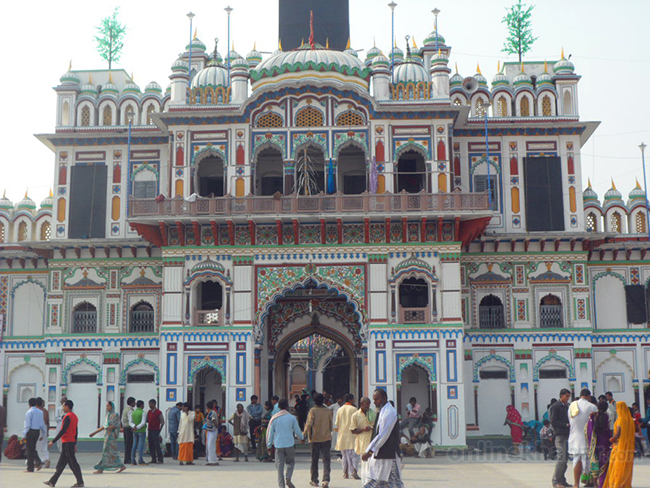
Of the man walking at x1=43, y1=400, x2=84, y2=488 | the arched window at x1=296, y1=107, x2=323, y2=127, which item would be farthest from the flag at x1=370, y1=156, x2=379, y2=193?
the man walking at x1=43, y1=400, x2=84, y2=488

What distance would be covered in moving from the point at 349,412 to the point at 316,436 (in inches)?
38.4

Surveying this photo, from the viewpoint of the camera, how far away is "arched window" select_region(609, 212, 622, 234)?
28.1 m

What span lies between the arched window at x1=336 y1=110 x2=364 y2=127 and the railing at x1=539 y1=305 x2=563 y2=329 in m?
7.96

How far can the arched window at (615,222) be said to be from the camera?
28078 millimetres

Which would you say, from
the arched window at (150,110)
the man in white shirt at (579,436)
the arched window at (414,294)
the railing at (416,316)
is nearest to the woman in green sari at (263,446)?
the railing at (416,316)

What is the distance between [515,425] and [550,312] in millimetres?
4184

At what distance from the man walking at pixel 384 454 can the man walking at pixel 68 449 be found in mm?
6105

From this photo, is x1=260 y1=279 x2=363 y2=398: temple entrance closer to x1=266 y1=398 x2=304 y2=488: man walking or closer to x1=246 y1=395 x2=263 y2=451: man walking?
x1=246 y1=395 x2=263 y2=451: man walking

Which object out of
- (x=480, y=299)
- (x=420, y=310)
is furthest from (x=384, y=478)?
(x=480, y=299)

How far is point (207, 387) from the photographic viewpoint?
2688 cm

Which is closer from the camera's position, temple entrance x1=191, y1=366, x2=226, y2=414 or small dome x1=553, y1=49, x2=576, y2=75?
temple entrance x1=191, y1=366, x2=226, y2=414

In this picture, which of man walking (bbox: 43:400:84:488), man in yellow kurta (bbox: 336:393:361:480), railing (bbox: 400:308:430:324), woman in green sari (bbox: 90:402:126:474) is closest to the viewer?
man walking (bbox: 43:400:84:488)

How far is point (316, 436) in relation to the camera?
15734 mm

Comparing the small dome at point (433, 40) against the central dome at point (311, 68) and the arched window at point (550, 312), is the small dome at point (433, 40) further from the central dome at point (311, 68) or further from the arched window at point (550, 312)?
the arched window at point (550, 312)
